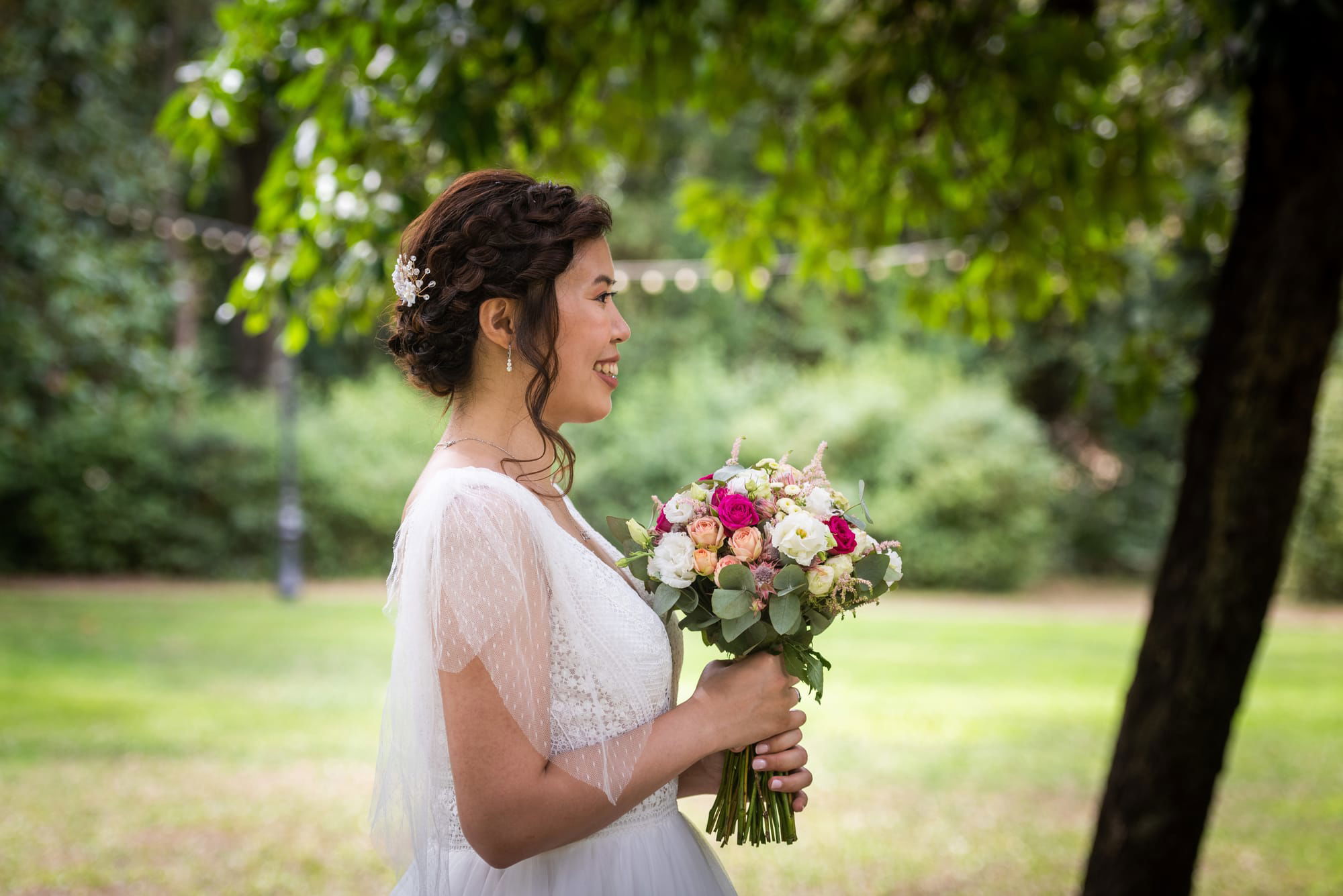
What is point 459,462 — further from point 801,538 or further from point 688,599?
point 801,538

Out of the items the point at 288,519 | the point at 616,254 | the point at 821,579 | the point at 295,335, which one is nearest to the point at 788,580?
the point at 821,579

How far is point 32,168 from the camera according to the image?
14.1 metres

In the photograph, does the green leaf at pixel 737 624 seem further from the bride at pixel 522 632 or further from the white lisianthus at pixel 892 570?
the white lisianthus at pixel 892 570

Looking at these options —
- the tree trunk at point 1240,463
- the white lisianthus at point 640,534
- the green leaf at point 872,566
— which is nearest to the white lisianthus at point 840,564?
the green leaf at point 872,566

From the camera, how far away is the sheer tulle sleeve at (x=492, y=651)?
78.8 inches

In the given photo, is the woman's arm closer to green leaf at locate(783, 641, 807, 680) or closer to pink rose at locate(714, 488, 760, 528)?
green leaf at locate(783, 641, 807, 680)

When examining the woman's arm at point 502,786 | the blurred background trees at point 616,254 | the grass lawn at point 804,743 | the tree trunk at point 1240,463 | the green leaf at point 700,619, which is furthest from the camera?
the grass lawn at point 804,743

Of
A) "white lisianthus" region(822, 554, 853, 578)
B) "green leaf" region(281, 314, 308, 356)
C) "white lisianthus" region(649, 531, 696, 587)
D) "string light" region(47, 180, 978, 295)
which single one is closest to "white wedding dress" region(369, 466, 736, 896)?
"white lisianthus" region(649, 531, 696, 587)

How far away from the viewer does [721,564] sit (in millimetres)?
2180

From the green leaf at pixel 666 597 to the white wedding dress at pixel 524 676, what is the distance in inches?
2.8

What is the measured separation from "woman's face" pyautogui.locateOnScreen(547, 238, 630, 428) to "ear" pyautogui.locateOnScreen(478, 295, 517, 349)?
9 centimetres

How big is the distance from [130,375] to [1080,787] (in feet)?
40.8

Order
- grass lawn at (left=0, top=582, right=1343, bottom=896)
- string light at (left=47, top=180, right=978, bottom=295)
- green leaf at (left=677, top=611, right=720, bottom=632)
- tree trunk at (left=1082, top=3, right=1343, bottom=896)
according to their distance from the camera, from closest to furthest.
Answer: green leaf at (left=677, top=611, right=720, bottom=632) → tree trunk at (left=1082, top=3, right=1343, bottom=896) → string light at (left=47, top=180, right=978, bottom=295) → grass lawn at (left=0, top=582, right=1343, bottom=896)

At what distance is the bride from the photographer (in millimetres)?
2002
